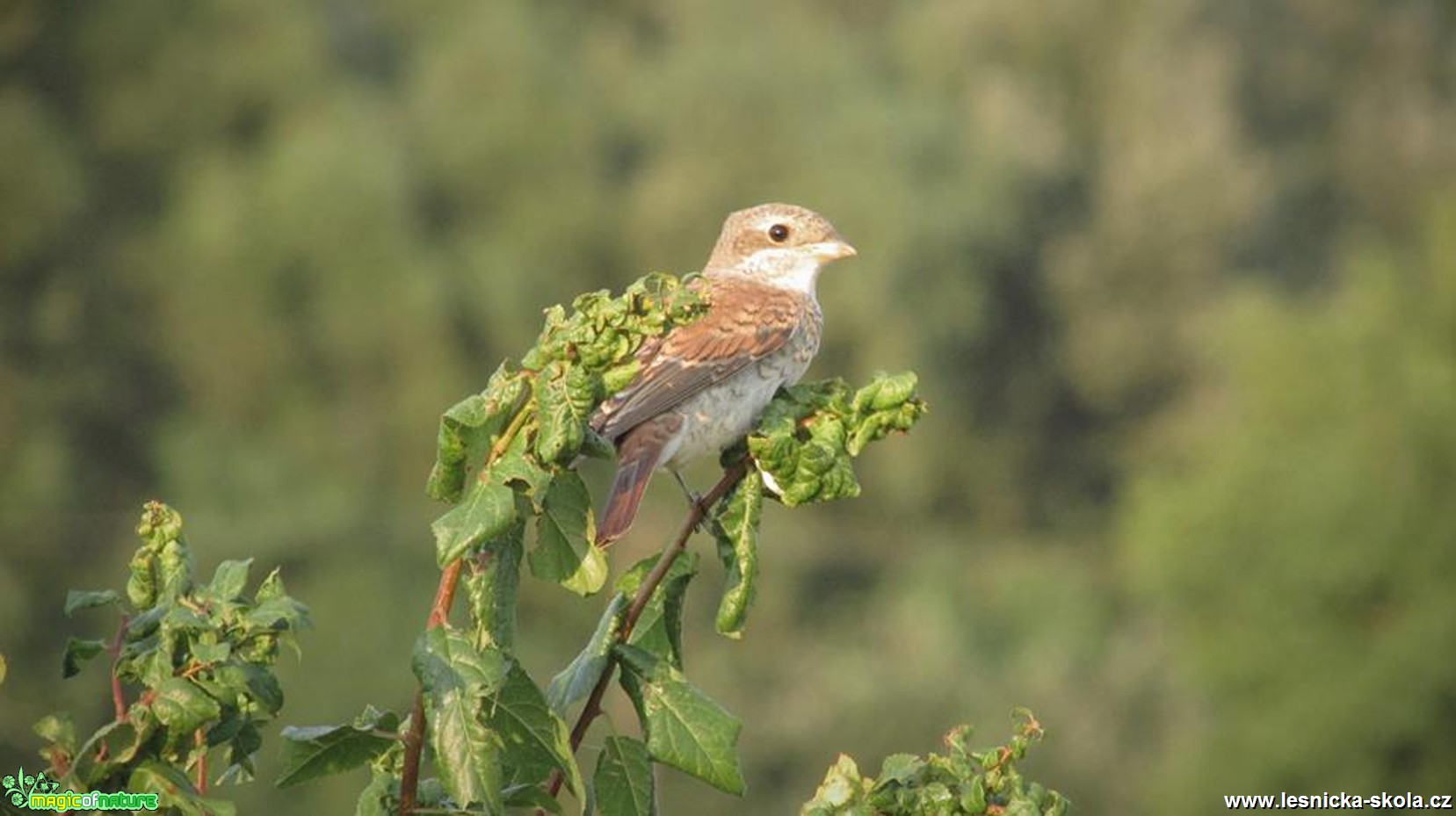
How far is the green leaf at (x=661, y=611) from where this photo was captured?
4113 mm

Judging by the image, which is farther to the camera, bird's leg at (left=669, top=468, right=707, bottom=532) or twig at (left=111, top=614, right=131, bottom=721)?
bird's leg at (left=669, top=468, right=707, bottom=532)

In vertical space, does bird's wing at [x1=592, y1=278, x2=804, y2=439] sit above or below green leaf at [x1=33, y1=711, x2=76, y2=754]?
above

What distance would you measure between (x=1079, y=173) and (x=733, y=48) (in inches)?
278

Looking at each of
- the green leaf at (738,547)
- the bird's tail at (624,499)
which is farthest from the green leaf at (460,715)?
A: the bird's tail at (624,499)

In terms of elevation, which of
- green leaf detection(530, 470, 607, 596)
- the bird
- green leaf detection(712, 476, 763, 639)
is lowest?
green leaf detection(530, 470, 607, 596)

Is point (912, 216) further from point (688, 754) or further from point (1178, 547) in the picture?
point (688, 754)

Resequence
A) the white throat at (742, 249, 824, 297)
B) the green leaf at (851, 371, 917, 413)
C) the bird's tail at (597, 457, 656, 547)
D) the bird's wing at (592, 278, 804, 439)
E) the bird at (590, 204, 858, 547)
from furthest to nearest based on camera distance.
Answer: the white throat at (742, 249, 824, 297) → the bird's wing at (592, 278, 804, 439) → the bird at (590, 204, 858, 547) → the bird's tail at (597, 457, 656, 547) → the green leaf at (851, 371, 917, 413)

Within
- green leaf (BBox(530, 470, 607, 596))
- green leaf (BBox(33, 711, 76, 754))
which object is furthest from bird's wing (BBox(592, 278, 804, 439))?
green leaf (BBox(33, 711, 76, 754))

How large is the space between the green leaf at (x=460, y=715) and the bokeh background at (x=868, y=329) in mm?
20002

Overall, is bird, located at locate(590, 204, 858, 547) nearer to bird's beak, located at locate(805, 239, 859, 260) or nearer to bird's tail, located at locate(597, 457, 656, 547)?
bird's tail, located at locate(597, 457, 656, 547)

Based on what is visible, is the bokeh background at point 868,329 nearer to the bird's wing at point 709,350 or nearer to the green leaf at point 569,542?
the bird's wing at point 709,350

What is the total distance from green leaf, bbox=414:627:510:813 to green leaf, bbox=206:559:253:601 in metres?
0.33

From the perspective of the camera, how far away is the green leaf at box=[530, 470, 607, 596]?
3914 mm

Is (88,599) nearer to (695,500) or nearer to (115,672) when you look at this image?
(115,672)
